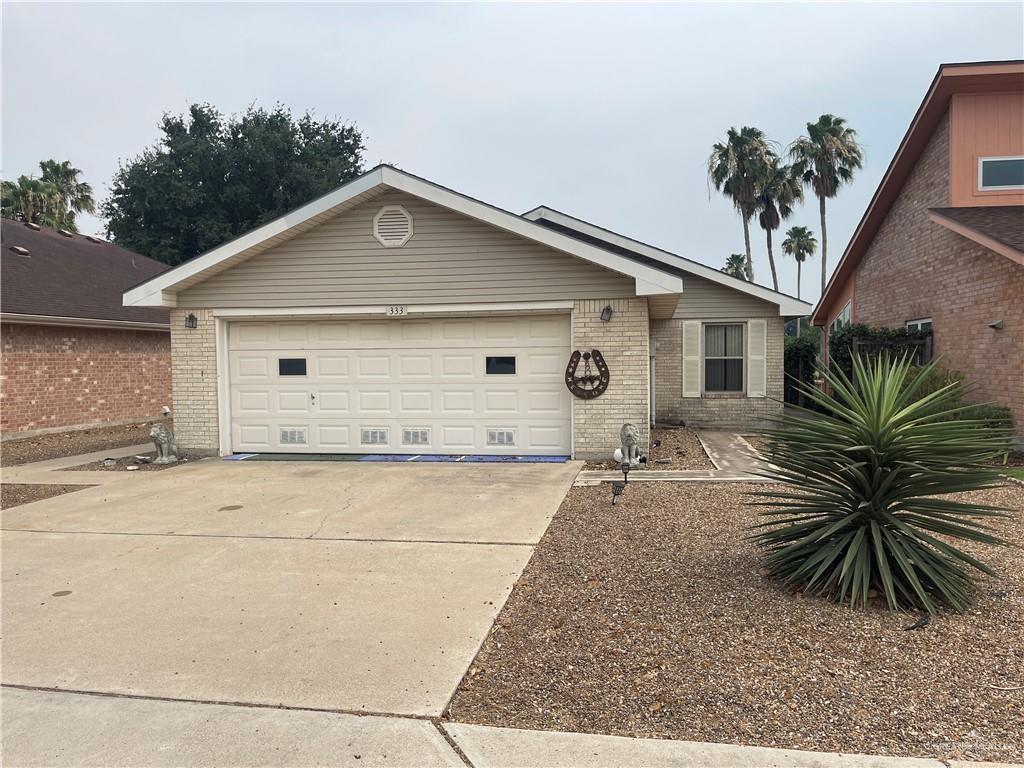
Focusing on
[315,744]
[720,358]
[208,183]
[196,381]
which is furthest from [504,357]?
[208,183]

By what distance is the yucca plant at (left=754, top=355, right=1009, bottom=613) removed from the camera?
4066 mm

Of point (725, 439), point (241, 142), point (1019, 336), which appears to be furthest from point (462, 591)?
point (241, 142)

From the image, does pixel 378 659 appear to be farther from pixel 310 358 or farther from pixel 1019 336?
pixel 1019 336

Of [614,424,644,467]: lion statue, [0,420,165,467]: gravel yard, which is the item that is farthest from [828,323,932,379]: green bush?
[0,420,165,467]: gravel yard

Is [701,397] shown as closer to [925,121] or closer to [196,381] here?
[925,121]

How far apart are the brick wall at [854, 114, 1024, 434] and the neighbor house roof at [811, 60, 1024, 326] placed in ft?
0.67

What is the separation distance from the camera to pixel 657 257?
48.4ft

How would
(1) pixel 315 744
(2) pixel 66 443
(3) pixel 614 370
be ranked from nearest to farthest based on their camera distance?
(1) pixel 315 744
(3) pixel 614 370
(2) pixel 66 443

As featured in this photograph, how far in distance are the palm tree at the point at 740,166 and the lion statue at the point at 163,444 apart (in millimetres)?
29704

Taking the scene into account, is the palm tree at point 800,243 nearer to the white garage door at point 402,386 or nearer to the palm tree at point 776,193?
the palm tree at point 776,193

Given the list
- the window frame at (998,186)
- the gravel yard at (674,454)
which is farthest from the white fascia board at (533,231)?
the window frame at (998,186)

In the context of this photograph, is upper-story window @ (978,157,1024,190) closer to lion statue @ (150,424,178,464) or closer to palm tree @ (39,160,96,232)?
lion statue @ (150,424,178,464)

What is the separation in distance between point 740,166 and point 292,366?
92.4 feet

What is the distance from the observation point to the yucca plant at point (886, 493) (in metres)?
4.07
